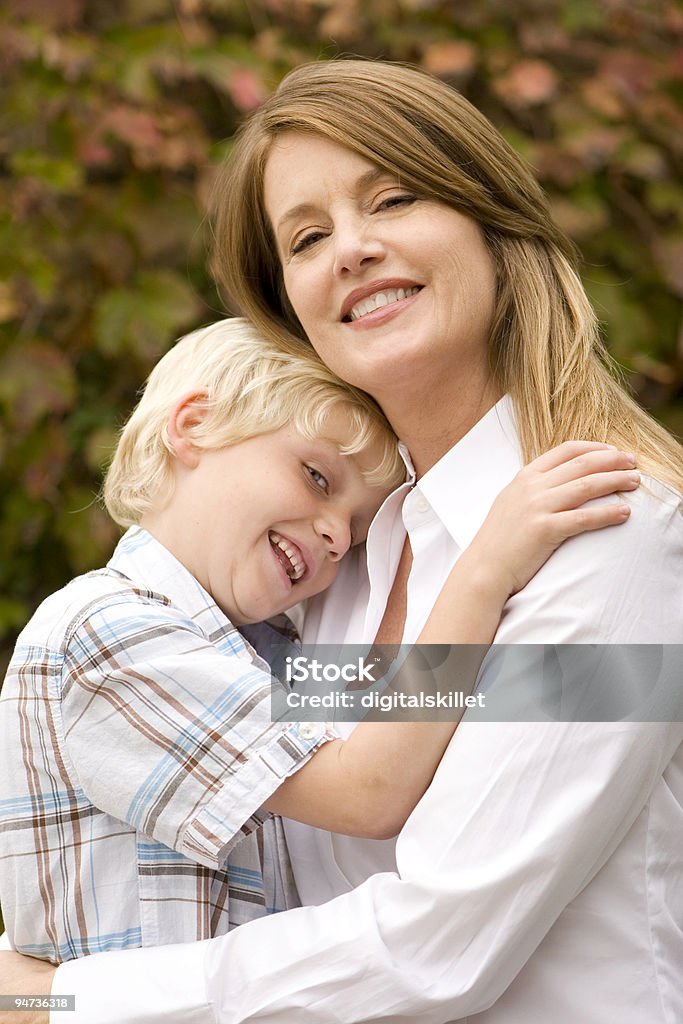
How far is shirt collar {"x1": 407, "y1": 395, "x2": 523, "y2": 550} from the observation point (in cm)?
179

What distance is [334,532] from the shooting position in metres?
1.96

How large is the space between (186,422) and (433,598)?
53 cm

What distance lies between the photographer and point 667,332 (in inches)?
128

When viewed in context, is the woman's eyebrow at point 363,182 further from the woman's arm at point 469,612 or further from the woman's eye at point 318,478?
the woman's arm at point 469,612

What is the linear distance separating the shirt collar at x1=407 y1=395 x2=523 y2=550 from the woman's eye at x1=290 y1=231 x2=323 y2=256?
16.1 inches

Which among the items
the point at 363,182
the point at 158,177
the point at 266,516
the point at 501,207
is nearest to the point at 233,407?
the point at 266,516

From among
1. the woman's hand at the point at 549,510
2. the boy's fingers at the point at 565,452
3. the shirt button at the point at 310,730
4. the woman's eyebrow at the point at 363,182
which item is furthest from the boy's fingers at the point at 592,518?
the woman's eyebrow at the point at 363,182

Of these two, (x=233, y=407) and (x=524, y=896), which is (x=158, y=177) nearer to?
(x=233, y=407)

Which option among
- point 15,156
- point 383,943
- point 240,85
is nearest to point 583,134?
point 240,85

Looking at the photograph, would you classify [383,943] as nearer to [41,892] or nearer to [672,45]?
[41,892]

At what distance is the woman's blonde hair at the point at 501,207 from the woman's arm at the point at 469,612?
0.15 m

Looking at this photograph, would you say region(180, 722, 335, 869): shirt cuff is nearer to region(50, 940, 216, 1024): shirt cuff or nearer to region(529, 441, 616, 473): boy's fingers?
region(50, 940, 216, 1024): shirt cuff

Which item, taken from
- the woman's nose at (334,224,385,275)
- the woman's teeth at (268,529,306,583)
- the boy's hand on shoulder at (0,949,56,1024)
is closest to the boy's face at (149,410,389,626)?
the woman's teeth at (268,529,306,583)

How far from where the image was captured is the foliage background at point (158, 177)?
320 centimetres
